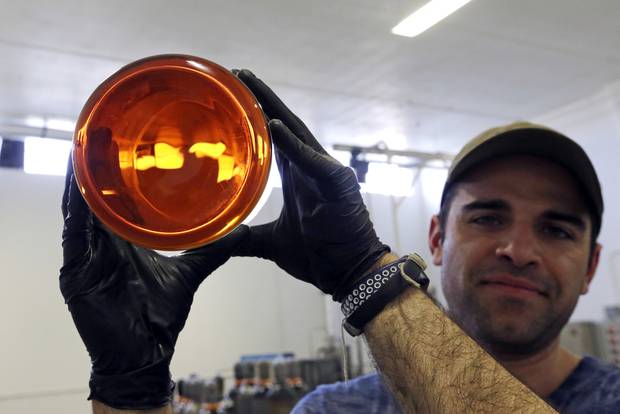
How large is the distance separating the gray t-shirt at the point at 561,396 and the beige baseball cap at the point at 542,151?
248mm

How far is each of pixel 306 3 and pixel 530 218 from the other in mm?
2537

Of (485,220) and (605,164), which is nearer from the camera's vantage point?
(485,220)

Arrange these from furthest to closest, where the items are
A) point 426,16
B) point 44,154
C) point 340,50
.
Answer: point 44,154 → point 340,50 → point 426,16

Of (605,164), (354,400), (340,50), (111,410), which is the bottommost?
(354,400)

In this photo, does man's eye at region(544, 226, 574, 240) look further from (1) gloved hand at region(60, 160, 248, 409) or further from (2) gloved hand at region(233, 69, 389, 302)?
(1) gloved hand at region(60, 160, 248, 409)

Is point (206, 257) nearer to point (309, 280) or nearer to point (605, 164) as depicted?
point (309, 280)

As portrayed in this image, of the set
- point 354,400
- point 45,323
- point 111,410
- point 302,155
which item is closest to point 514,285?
point 354,400

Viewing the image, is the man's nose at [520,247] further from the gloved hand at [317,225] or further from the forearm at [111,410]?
the forearm at [111,410]

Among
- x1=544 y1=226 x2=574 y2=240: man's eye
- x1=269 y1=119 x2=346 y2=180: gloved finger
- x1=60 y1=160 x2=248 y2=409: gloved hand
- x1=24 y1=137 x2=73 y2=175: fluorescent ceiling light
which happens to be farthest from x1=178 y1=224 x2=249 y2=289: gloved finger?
x1=24 y1=137 x2=73 y2=175: fluorescent ceiling light

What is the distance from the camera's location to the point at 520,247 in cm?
Answer: 101

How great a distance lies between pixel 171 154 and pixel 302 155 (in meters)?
0.14

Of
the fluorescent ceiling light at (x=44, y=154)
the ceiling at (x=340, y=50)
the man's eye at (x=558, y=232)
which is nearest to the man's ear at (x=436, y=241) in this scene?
the man's eye at (x=558, y=232)

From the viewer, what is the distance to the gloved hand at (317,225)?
2.06 feet

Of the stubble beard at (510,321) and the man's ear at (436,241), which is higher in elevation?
the man's ear at (436,241)
